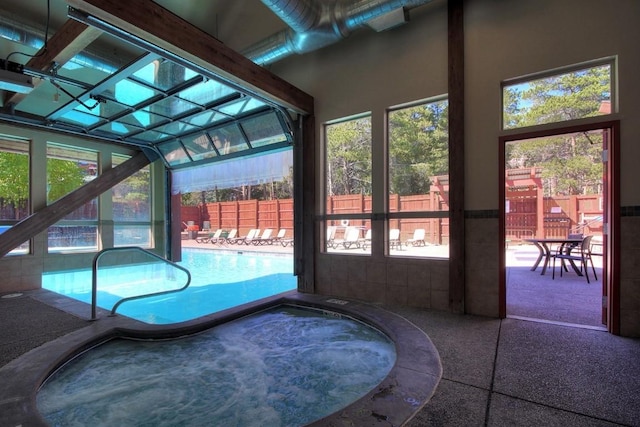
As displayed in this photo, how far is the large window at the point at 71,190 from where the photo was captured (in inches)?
226

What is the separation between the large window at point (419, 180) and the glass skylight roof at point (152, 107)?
1.77 metres

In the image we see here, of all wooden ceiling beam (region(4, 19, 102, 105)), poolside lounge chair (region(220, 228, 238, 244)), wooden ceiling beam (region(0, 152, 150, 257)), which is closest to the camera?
wooden ceiling beam (region(4, 19, 102, 105))

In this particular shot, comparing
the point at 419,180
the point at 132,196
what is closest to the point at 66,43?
the point at 419,180

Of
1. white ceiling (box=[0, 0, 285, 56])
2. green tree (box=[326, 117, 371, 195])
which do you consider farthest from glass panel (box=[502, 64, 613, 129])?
white ceiling (box=[0, 0, 285, 56])

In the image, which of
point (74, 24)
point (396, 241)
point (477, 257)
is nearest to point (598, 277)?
point (477, 257)

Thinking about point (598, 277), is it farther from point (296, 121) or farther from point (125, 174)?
point (125, 174)

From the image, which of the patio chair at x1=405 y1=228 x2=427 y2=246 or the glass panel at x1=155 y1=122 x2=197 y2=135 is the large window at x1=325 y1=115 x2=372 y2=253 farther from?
the glass panel at x1=155 y1=122 x2=197 y2=135

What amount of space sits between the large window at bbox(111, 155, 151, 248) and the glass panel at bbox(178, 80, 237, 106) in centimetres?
348

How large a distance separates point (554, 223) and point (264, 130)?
8.79 meters

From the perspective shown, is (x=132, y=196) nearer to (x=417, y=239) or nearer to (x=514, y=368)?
(x=417, y=239)

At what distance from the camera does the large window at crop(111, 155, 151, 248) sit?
6758 millimetres

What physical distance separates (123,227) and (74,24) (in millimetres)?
4954

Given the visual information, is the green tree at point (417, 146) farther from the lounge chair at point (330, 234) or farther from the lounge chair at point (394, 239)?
the lounge chair at point (330, 234)

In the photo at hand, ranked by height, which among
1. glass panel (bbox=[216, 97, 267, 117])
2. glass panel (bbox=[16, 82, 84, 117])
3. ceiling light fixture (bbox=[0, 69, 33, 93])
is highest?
glass panel (bbox=[16, 82, 84, 117])
